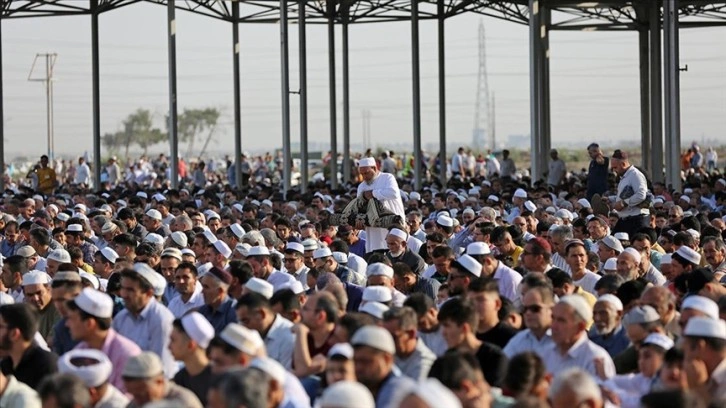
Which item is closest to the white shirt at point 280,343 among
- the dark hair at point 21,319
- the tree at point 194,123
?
the dark hair at point 21,319

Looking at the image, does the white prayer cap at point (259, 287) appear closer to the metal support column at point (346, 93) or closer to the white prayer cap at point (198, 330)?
the white prayer cap at point (198, 330)

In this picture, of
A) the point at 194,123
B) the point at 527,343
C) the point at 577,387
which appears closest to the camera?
the point at 577,387

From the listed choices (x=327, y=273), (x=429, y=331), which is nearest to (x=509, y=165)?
(x=327, y=273)

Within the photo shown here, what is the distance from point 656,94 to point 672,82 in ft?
31.2

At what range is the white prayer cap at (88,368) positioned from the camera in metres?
7.53

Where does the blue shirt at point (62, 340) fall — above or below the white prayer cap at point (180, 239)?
below

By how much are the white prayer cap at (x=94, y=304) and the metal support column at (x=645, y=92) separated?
113ft

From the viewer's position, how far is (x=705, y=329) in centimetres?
804

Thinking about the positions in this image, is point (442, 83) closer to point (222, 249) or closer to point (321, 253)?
point (222, 249)

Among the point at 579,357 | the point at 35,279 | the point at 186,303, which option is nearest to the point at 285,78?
the point at 186,303

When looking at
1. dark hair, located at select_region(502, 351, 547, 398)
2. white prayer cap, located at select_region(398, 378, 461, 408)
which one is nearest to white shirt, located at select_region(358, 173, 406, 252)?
dark hair, located at select_region(502, 351, 547, 398)

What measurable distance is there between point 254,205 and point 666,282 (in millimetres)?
11790

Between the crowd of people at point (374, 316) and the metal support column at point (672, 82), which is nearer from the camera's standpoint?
the crowd of people at point (374, 316)

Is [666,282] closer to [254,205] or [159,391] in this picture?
[159,391]
